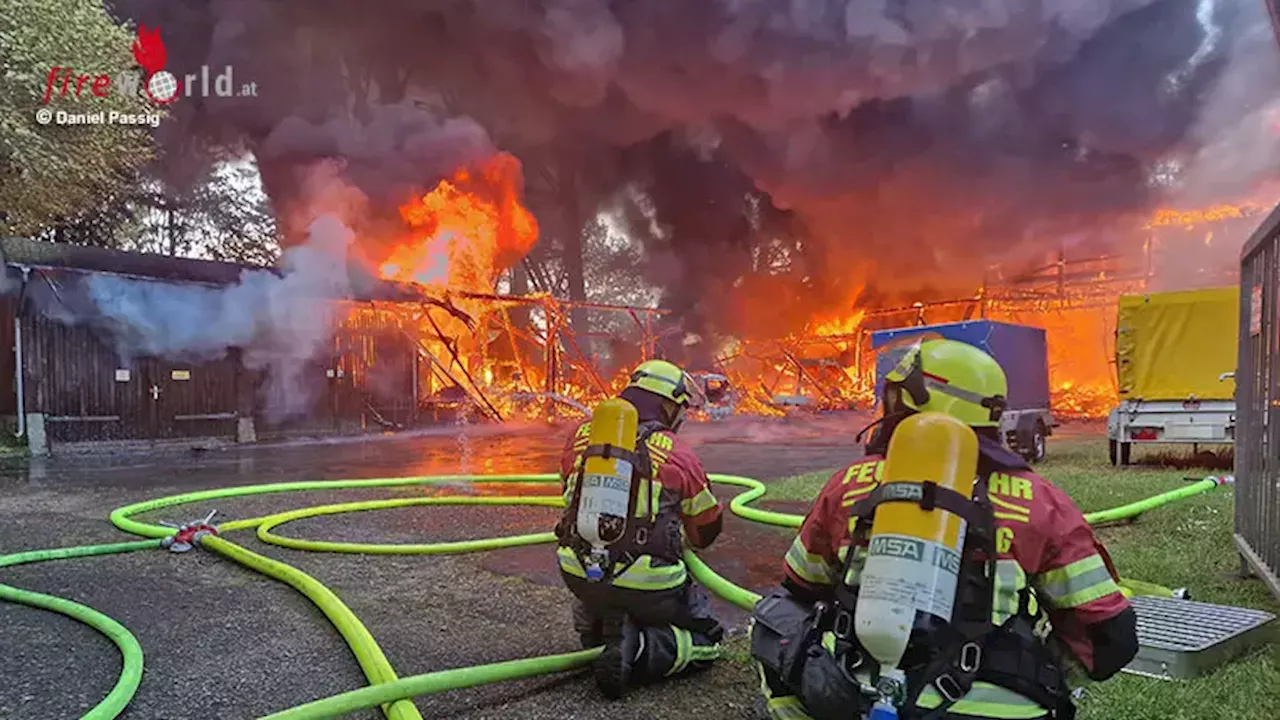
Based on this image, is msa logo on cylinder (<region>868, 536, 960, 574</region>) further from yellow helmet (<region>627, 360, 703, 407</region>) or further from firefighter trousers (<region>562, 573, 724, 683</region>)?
yellow helmet (<region>627, 360, 703, 407</region>)

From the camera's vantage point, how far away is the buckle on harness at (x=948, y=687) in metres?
1.80

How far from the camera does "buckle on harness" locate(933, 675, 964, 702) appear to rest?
71.0 inches

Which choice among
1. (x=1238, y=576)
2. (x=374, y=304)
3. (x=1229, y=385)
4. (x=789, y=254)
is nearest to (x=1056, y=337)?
(x=789, y=254)

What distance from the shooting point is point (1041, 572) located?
192 cm

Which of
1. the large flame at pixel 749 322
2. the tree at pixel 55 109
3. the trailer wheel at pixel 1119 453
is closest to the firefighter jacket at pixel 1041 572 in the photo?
the trailer wheel at pixel 1119 453

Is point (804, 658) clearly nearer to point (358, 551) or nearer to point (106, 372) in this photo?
point (358, 551)

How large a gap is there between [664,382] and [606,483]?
0.61 m

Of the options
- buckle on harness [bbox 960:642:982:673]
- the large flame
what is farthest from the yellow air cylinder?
the large flame

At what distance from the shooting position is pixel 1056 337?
29156 millimetres

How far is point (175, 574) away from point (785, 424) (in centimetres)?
1833

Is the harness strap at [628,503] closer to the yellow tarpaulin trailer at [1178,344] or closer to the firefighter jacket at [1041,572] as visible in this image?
the firefighter jacket at [1041,572]

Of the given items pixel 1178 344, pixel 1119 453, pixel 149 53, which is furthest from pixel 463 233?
pixel 1178 344

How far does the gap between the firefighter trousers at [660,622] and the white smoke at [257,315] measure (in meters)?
15.2

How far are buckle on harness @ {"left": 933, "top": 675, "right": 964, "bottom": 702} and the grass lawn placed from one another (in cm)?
163
